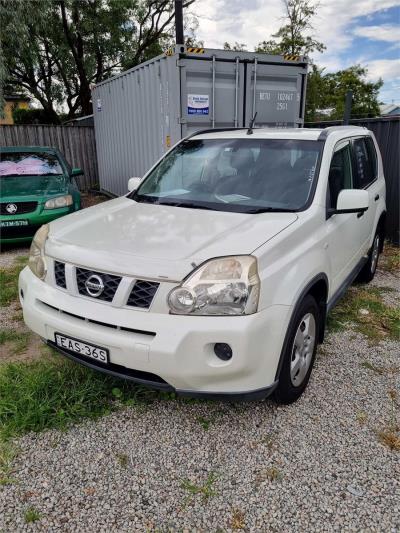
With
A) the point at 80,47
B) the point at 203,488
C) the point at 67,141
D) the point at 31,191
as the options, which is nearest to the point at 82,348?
the point at 203,488

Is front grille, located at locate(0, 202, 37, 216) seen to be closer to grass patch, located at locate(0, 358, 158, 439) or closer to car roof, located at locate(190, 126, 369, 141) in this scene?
car roof, located at locate(190, 126, 369, 141)

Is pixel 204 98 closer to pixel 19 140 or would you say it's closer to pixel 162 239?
pixel 162 239

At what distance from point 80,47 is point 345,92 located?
16.3 m

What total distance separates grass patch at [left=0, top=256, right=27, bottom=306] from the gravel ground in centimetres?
246

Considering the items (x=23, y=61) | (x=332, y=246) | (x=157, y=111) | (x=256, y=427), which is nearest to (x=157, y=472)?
(x=256, y=427)

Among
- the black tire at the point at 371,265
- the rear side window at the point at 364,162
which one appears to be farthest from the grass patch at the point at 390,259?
the rear side window at the point at 364,162

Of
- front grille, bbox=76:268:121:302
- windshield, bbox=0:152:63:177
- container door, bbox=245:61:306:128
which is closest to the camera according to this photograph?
front grille, bbox=76:268:121:302

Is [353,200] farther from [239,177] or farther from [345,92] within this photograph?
[345,92]

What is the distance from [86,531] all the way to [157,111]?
251 inches

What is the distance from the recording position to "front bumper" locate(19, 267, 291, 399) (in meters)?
2.13

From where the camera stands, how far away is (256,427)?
8.47 ft

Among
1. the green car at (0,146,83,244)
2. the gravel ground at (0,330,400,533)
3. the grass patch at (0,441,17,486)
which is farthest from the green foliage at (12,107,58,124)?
the gravel ground at (0,330,400,533)

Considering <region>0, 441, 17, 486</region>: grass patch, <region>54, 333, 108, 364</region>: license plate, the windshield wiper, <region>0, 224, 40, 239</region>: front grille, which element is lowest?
<region>0, 441, 17, 486</region>: grass patch

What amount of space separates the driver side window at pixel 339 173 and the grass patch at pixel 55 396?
196 cm
